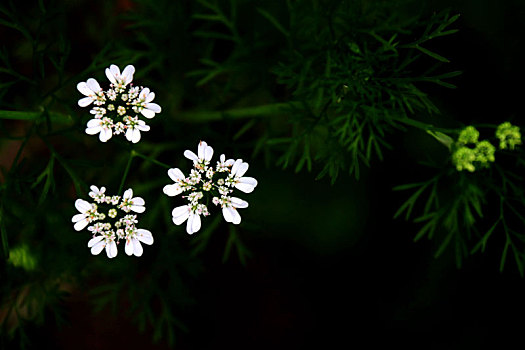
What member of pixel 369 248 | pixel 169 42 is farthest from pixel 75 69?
pixel 369 248

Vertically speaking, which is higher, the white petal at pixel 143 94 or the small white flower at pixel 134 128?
the white petal at pixel 143 94

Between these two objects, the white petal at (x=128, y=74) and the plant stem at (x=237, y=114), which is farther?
the plant stem at (x=237, y=114)

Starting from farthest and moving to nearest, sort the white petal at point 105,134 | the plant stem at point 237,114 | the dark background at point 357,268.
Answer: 1. the dark background at point 357,268
2. the plant stem at point 237,114
3. the white petal at point 105,134

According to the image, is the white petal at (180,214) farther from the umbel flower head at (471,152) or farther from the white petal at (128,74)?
the umbel flower head at (471,152)

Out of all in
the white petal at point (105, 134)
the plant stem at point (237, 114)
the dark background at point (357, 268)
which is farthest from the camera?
the dark background at point (357, 268)

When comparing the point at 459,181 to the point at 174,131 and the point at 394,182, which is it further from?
the point at 174,131

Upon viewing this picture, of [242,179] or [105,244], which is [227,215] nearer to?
[242,179]

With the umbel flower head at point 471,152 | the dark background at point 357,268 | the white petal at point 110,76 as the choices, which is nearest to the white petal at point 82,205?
the white petal at point 110,76
